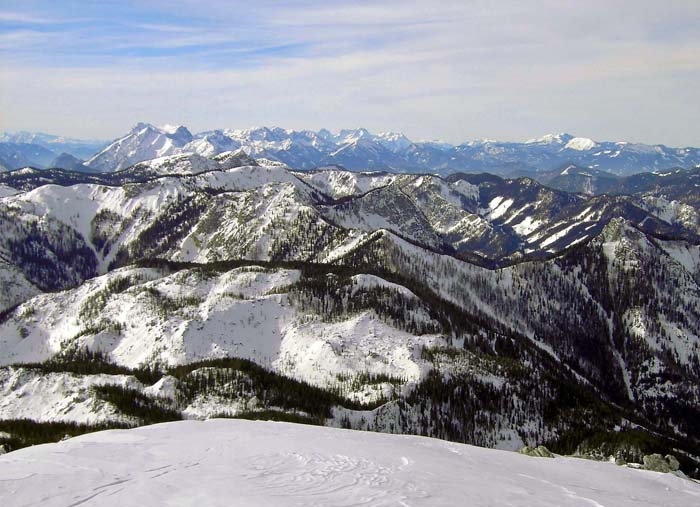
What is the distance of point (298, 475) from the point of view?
144 feet

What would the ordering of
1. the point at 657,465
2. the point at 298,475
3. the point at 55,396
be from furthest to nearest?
the point at 55,396, the point at 657,465, the point at 298,475

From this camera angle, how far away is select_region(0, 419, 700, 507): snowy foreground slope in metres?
38.0

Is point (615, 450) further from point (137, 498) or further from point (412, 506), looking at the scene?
point (137, 498)

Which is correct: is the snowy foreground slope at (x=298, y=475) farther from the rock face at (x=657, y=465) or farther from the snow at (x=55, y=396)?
the snow at (x=55, y=396)

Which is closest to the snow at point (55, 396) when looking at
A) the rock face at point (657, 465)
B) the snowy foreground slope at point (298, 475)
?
the snowy foreground slope at point (298, 475)

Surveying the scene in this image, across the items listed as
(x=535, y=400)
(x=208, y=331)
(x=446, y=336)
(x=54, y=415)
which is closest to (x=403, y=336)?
(x=446, y=336)

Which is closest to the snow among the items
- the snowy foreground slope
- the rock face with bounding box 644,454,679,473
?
the snowy foreground slope

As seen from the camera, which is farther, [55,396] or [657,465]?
[55,396]

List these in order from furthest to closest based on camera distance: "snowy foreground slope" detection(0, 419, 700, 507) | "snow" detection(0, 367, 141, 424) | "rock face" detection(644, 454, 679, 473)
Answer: "snow" detection(0, 367, 141, 424), "rock face" detection(644, 454, 679, 473), "snowy foreground slope" detection(0, 419, 700, 507)

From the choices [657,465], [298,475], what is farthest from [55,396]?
[657,465]

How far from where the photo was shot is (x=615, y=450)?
454 ft

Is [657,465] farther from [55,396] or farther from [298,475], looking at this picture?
[55,396]

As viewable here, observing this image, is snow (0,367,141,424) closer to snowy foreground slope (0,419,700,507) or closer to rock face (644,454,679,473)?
snowy foreground slope (0,419,700,507)

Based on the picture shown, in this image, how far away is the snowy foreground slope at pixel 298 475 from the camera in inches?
1495
